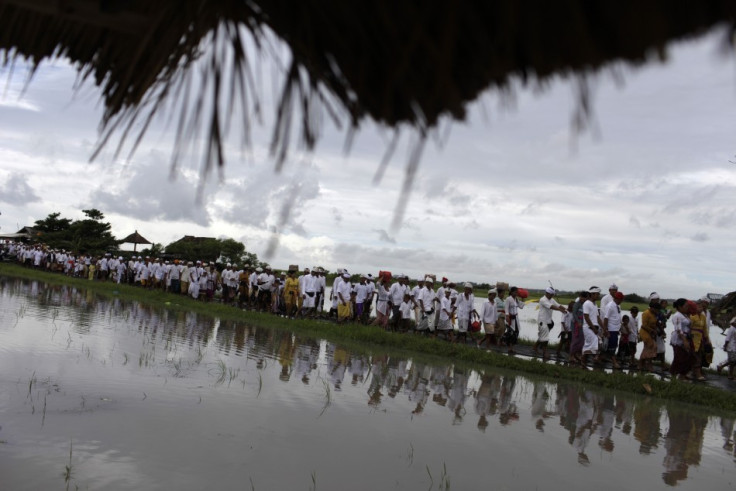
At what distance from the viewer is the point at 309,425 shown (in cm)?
695

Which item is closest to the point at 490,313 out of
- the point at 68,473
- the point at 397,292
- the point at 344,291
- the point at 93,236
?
the point at 397,292

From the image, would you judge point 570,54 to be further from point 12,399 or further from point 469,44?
point 12,399

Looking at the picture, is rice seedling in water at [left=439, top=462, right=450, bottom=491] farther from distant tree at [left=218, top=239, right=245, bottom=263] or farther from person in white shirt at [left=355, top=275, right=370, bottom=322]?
distant tree at [left=218, top=239, right=245, bottom=263]

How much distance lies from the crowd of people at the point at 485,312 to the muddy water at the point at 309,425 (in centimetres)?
209

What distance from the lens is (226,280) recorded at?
22703mm

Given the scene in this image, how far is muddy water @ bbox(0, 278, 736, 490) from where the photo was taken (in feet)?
17.7

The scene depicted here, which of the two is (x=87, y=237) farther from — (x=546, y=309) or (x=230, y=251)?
(x=546, y=309)

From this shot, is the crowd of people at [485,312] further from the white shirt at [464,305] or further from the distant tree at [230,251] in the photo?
the distant tree at [230,251]

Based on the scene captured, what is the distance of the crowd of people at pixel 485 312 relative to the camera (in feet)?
40.0

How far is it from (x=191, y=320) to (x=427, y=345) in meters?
7.00

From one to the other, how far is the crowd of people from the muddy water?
2092mm

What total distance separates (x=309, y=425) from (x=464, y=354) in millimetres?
6640

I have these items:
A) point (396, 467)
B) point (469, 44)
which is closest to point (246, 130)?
point (469, 44)

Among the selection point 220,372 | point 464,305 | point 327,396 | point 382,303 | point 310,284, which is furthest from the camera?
point 310,284
